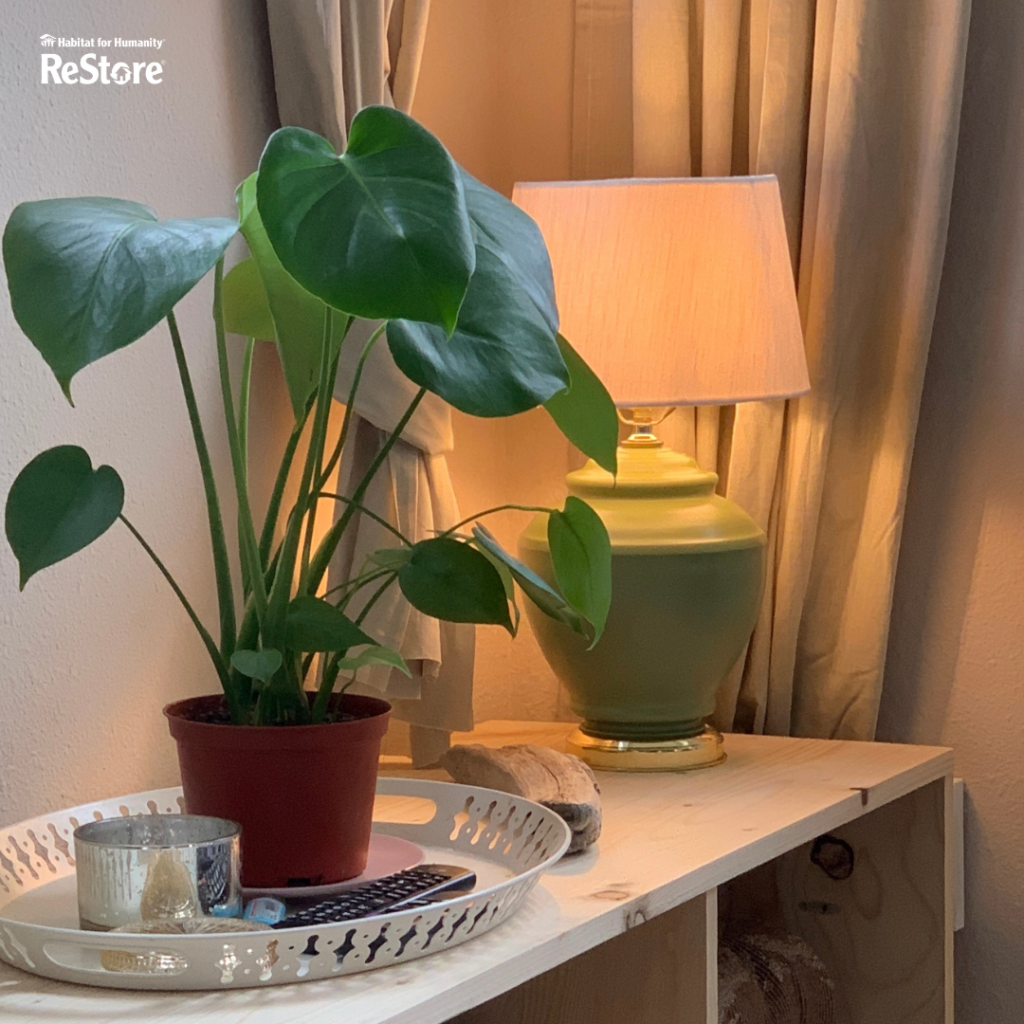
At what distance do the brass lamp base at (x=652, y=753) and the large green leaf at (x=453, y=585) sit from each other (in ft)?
1.73

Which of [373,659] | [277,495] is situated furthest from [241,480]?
[373,659]

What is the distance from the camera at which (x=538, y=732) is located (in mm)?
1642

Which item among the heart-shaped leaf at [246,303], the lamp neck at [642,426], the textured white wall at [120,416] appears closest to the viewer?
the heart-shaped leaf at [246,303]

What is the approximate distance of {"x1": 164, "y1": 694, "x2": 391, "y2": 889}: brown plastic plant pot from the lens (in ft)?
3.03

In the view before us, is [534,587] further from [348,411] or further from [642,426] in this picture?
[642,426]

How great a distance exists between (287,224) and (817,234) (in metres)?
1.00

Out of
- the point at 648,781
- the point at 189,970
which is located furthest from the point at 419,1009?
the point at 648,781

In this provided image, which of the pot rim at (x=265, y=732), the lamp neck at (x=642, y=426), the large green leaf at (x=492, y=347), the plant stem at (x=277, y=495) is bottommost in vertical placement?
the pot rim at (x=265, y=732)

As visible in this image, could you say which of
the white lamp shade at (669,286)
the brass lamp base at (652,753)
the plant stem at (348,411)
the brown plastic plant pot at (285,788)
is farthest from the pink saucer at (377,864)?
the white lamp shade at (669,286)

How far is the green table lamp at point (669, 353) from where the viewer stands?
4.56 ft

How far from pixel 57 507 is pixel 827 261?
99 cm

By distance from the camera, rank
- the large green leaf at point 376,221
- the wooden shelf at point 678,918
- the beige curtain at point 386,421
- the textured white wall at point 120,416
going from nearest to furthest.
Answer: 1. the large green leaf at point 376,221
2. the wooden shelf at point 678,918
3. the textured white wall at point 120,416
4. the beige curtain at point 386,421

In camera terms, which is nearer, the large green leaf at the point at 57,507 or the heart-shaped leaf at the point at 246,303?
the large green leaf at the point at 57,507

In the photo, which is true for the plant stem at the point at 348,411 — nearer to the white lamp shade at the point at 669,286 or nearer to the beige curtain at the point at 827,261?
the white lamp shade at the point at 669,286
